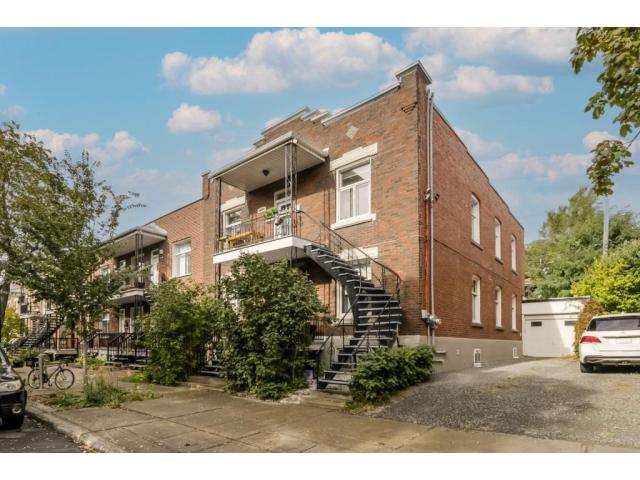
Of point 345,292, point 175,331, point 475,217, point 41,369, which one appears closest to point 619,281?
point 475,217

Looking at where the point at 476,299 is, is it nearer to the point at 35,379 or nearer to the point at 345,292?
the point at 345,292

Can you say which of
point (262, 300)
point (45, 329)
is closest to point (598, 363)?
point (262, 300)

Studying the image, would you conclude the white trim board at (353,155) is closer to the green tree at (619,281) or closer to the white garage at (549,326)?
the green tree at (619,281)

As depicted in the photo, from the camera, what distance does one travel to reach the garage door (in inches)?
925

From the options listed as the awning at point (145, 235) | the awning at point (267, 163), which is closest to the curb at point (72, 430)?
the awning at point (267, 163)

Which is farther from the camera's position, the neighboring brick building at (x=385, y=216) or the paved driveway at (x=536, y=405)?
the neighboring brick building at (x=385, y=216)

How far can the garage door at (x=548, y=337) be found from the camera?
2348cm

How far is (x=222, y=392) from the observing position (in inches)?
435

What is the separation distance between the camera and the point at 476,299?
1592 centimetres

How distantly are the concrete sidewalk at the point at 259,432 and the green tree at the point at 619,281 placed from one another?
11918mm

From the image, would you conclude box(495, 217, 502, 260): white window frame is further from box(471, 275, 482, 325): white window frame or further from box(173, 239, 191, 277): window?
box(173, 239, 191, 277): window

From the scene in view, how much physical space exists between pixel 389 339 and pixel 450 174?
611 centimetres

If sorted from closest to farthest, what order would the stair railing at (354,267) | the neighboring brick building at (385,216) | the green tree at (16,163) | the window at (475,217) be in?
the stair railing at (354,267) < the neighboring brick building at (385,216) < the green tree at (16,163) < the window at (475,217)

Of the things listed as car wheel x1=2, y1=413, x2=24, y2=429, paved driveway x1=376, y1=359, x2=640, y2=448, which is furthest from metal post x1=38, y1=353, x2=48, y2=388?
paved driveway x1=376, y1=359, x2=640, y2=448
